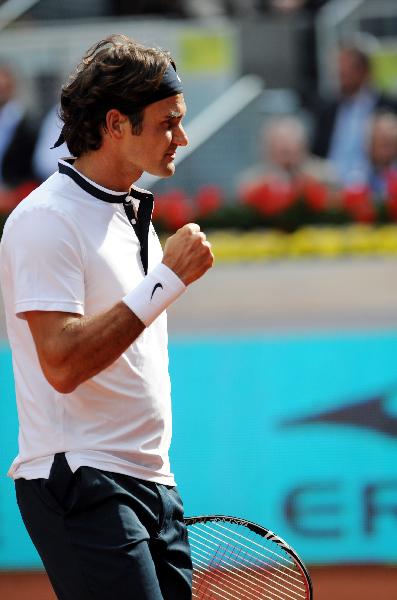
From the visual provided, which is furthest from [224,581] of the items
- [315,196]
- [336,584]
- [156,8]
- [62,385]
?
[156,8]

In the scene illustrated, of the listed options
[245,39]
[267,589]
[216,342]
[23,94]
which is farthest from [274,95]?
[267,589]

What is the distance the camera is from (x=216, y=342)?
4.75 meters

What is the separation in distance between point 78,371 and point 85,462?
0.70 feet

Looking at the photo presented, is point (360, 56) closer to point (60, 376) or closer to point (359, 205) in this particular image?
point (359, 205)

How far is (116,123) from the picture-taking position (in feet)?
7.54

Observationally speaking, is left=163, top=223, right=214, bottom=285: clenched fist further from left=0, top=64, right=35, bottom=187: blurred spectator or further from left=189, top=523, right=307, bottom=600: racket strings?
left=0, top=64, right=35, bottom=187: blurred spectator

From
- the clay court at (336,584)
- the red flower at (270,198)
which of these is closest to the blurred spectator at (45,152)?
the red flower at (270,198)

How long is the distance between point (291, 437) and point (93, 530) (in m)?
2.55

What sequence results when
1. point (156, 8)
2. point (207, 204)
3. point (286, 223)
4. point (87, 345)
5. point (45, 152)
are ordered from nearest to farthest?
point (87, 345) → point (286, 223) → point (207, 204) → point (45, 152) → point (156, 8)

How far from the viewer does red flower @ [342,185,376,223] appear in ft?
23.4

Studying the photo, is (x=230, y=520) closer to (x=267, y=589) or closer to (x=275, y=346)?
(x=267, y=589)

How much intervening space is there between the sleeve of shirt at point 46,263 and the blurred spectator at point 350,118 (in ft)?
19.5

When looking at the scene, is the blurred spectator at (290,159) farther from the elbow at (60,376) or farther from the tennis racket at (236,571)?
the elbow at (60,376)

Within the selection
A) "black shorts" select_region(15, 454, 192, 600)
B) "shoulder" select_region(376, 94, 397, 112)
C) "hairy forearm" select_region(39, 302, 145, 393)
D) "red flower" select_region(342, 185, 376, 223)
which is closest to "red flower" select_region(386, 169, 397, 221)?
"red flower" select_region(342, 185, 376, 223)
